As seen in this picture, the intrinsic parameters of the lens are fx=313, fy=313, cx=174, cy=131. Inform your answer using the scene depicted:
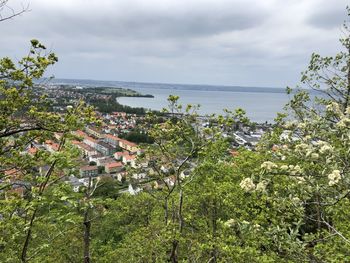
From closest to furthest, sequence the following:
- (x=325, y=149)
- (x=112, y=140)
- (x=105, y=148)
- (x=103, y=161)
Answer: (x=325, y=149) → (x=103, y=161) → (x=105, y=148) → (x=112, y=140)

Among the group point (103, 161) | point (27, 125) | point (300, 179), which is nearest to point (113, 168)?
point (103, 161)

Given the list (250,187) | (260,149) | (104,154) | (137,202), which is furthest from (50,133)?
(104,154)

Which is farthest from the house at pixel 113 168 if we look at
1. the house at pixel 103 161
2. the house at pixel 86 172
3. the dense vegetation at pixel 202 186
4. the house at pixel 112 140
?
the dense vegetation at pixel 202 186

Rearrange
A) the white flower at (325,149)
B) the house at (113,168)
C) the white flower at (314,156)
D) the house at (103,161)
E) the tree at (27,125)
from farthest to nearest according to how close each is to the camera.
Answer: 1. the house at (103,161)
2. the house at (113,168)
3. the tree at (27,125)
4. the white flower at (314,156)
5. the white flower at (325,149)

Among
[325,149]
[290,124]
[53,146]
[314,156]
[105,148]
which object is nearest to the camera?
[325,149]

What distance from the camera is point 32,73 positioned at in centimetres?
593

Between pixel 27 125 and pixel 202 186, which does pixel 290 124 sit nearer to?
pixel 27 125

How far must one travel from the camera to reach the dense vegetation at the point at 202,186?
4.20 meters

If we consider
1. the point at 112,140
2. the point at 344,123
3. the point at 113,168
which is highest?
the point at 344,123

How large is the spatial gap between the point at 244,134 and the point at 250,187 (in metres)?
91.1

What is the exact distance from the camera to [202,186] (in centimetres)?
1245

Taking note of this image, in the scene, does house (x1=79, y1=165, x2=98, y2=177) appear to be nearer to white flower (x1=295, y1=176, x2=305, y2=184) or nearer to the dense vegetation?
the dense vegetation

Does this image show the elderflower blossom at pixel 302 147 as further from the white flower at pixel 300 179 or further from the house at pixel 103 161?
the house at pixel 103 161

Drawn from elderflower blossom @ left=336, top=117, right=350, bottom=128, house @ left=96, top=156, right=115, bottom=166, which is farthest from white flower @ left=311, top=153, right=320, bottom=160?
house @ left=96, top=156, right=115, bottom=166
